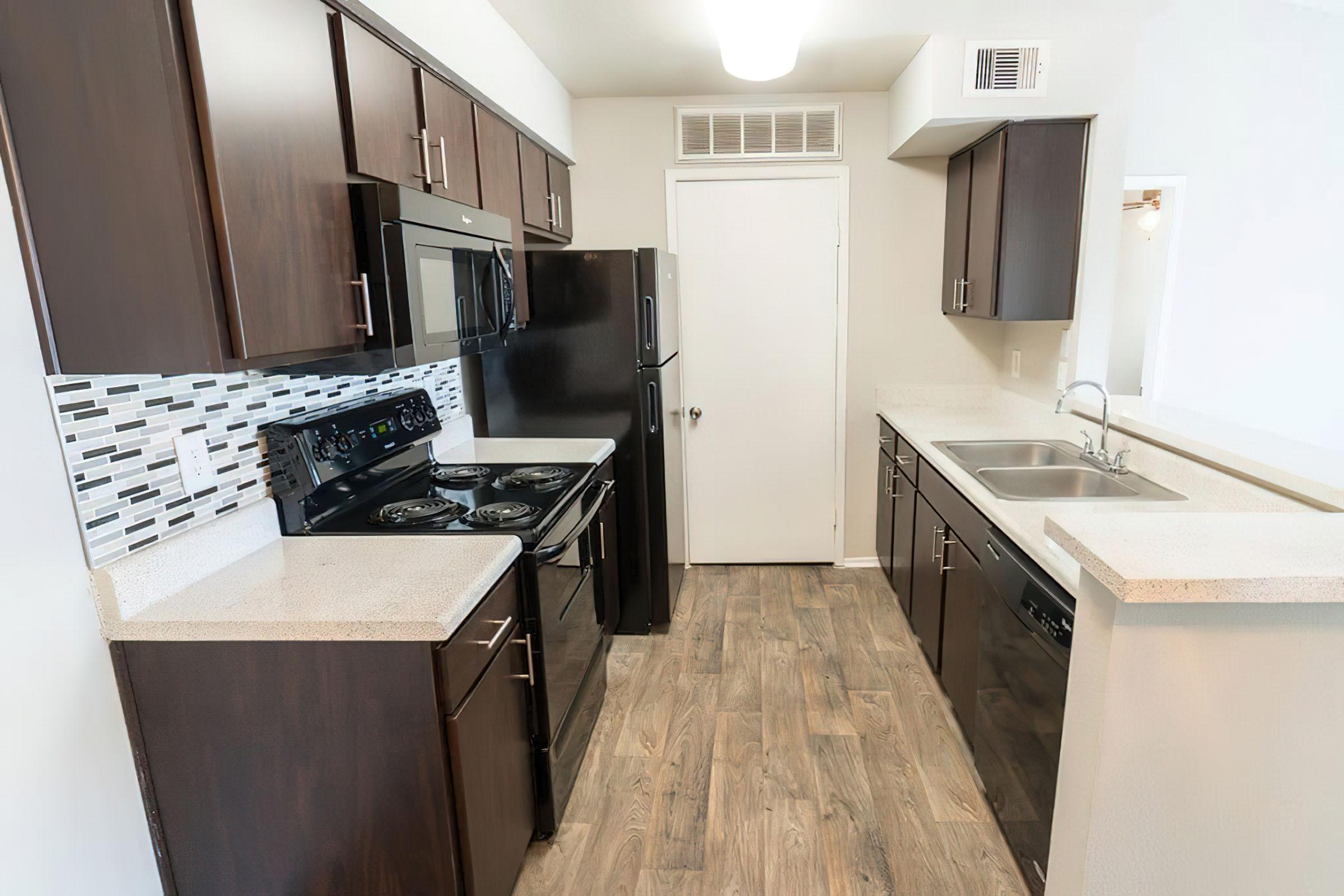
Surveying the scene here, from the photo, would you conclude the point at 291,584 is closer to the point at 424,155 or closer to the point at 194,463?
the point at 194,463

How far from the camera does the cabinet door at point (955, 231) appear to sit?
10.7ft

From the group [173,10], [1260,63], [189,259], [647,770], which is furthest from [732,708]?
[1260,63]

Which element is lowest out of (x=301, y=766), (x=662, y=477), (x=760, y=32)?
(x=301, y=766)

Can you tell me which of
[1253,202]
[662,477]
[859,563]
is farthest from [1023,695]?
[1253,202]

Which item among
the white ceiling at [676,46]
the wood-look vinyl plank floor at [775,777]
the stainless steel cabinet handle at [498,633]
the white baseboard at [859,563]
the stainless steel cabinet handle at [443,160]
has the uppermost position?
the white ceiling at [676,46]

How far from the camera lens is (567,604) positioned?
6.95 ft

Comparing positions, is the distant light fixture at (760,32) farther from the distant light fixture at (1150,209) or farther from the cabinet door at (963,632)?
the distant light fixture at (1150,209)

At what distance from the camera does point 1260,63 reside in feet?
11.5

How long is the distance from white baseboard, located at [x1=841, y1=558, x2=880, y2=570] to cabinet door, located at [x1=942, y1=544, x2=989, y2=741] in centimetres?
138

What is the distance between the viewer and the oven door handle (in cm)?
185

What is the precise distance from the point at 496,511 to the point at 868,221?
2.56m

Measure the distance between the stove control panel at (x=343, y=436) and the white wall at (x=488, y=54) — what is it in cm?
99

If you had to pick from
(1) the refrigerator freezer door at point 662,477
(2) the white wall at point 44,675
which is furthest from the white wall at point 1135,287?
(2) the white wall at point 44,675

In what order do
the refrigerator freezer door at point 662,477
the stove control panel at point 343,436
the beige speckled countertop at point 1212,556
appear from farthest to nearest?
the refrigerator freezer door at point 662,477 < the stove control panel at point 343,436 < the beige speckled countertop at point 1212,556
